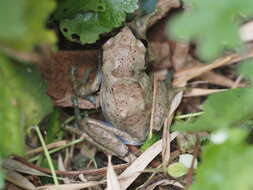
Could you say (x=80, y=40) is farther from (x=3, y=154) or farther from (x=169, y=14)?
(x=3, y=154)

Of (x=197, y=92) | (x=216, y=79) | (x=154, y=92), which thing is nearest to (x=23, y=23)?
(x=154, y=92)

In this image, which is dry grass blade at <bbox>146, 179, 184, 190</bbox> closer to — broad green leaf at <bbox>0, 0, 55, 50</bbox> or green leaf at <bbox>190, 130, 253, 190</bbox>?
green leaf at <bbox>190, 130, 253, 190</bbox>

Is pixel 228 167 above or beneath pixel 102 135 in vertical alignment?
above

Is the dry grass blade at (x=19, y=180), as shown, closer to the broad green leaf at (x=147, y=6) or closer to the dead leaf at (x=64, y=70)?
the dead leaf at (x=64, y=70)

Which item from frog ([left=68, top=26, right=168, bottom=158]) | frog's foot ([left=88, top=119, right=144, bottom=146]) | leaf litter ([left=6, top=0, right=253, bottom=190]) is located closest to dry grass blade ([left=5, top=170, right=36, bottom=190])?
leaf litter ([left=6, top=0, right=253, bottom=190])

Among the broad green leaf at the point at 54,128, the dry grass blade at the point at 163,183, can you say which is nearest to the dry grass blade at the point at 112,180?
the dry grass blade at the point at 163,183

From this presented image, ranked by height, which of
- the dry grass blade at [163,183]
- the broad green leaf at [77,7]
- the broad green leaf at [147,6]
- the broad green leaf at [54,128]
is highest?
the broad green leaf at [77,7]

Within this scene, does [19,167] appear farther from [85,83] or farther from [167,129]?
[167,129]
